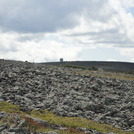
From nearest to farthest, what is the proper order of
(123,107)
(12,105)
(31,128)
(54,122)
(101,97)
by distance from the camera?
(31,128) → (54,122) → (12,105) → (123,107) → (101,97)

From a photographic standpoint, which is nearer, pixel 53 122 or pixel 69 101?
pixel 53 122

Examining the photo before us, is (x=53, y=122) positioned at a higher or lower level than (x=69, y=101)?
lower

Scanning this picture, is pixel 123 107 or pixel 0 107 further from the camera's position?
pixel 123 107

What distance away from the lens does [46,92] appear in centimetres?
4356

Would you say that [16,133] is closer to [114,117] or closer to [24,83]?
[114,117]

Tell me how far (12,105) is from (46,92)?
11.9 metres

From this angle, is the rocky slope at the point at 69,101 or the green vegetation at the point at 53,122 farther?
the rocky slope at the point at 69,101

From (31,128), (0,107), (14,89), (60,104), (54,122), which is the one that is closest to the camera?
(31,128)

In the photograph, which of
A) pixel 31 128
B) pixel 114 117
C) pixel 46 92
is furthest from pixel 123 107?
pixel 31 128

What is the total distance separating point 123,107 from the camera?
38.3 meters

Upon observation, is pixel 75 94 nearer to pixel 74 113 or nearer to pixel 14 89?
pixel 14 89

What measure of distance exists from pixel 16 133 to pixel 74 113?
13546 mm

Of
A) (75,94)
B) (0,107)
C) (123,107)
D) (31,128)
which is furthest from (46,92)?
(31,128)

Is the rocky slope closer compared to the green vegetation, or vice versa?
the green vegetation
